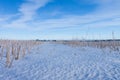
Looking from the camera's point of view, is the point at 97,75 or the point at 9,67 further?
the point at 9,67

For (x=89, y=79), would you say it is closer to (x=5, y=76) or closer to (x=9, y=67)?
(x=5, y=76)

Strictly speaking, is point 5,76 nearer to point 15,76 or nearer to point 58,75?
point 15,76

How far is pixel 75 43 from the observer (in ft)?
118

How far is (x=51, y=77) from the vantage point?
684cm

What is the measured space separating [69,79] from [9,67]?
138 inches

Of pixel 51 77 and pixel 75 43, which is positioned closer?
pixel 51 77

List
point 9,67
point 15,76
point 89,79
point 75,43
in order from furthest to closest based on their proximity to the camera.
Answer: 1. point 75,43
2. point 9,67
3. point 15,76
4. point 89,79

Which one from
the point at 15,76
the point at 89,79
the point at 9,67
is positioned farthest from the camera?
the point at 9,67

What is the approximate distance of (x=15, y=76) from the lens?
22.8 feet

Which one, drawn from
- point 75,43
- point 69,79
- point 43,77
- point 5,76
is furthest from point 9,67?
point 75,43

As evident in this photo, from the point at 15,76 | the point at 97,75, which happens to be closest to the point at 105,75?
the point at 97,75

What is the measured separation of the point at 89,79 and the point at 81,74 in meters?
0.79

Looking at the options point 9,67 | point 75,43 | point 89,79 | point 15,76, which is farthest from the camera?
point 75,43

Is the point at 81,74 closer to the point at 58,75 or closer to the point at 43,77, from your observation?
the point at 58,75
